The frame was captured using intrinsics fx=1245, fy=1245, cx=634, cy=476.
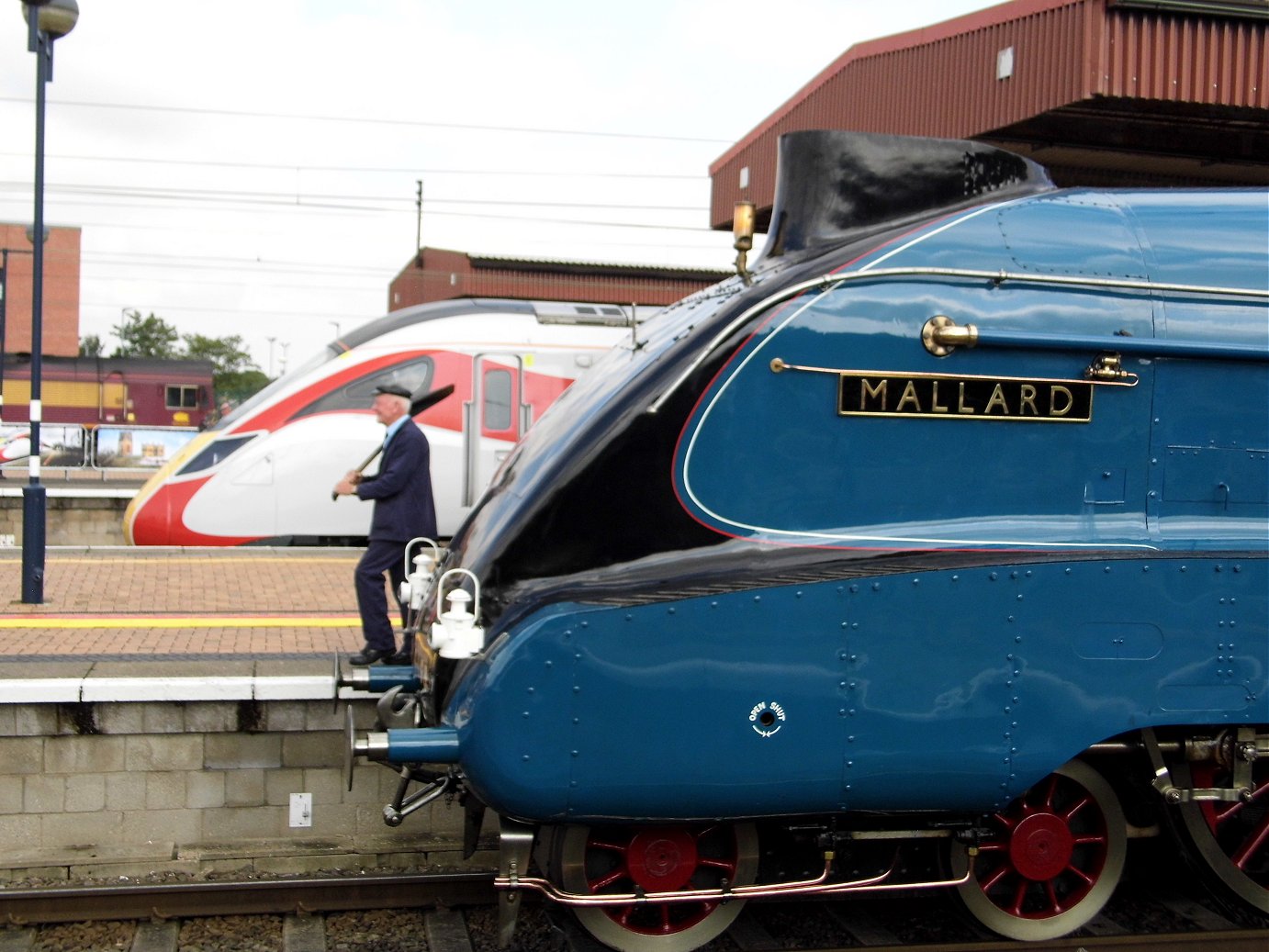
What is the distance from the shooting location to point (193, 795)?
21.0ft

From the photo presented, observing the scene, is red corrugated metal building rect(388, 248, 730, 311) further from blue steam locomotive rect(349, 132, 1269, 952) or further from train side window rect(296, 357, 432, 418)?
blue steam locomotive rect(349, 132, 1269, 952)

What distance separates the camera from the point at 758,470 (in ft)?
15.3

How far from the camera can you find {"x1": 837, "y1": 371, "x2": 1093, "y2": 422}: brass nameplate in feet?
15.5

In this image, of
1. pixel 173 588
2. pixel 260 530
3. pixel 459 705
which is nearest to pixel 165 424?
pixel 260 530

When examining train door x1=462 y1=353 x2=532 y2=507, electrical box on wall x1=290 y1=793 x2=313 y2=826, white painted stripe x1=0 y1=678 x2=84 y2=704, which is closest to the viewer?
white painted stripe x1=0 y1=678 x2=84 y2=704

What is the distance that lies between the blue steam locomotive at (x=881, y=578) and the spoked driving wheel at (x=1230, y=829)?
0.32 feet

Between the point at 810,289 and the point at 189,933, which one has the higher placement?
the point at 810,289

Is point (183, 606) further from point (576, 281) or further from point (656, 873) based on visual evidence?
point (576, 281)

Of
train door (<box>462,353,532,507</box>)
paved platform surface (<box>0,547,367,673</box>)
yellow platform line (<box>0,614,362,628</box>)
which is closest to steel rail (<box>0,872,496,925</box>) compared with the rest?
paved platform surface (<box>0,547,367,673</box>)

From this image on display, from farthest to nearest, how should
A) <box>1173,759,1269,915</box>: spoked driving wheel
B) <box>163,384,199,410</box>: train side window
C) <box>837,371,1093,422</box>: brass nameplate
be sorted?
<box>163,384,199,410</box>: train side window
<box>1173,759,1269,915</box>: spoked driving wheel
<box>837,371,1093,422</box>: brass nameplate

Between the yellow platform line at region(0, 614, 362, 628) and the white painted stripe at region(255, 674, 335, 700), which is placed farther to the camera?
the yellow platform line at region(0, 614, 362, 628)

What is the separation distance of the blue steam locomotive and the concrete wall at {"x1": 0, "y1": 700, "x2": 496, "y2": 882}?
57.4 inches

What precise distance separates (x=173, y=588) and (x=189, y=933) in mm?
4857

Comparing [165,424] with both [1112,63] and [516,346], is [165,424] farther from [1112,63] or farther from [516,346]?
[1112,63]
